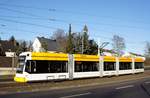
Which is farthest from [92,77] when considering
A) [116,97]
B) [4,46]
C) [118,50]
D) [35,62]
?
[4,46]

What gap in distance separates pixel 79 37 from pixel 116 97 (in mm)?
59074

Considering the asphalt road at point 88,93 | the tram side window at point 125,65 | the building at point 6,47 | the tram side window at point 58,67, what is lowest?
the asphalt road at point 88,93

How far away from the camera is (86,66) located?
31719 mm

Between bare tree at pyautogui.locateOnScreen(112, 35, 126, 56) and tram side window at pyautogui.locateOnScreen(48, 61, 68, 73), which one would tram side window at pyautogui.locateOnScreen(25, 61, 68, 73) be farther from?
bare tree at pyautogui.locateOnScreen(112, 35, 126, 56)

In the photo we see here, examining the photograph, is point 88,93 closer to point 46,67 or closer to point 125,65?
point 46,67

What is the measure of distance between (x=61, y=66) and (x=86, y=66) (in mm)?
4756

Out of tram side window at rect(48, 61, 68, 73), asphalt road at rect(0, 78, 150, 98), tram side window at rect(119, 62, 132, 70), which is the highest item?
tram side window at rect(48, 61, 68, 73)

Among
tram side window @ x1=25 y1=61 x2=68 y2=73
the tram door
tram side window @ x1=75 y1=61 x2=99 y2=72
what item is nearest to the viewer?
the tram door

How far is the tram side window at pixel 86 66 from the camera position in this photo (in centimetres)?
3034

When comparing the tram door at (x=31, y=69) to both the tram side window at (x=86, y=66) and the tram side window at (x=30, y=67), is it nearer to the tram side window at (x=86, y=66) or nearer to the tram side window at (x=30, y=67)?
the tram side window at (x=30, y=67)

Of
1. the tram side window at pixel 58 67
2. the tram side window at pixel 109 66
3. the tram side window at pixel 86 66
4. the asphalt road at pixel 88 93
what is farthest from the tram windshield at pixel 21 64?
the tram side window at pixel 109 66

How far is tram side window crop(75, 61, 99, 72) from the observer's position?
99.5 ft

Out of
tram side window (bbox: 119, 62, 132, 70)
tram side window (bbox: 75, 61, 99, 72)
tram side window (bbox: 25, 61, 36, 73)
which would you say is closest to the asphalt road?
tram side window (bbox: 25, 61, 36, 73)

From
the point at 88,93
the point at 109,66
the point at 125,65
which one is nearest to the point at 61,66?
the point at 88,93
